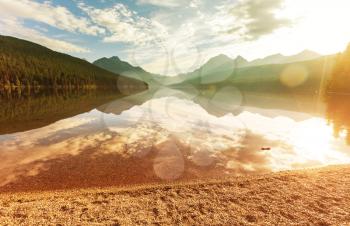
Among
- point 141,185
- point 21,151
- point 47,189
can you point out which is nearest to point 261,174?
point 141,185

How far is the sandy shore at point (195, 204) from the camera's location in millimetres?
8984

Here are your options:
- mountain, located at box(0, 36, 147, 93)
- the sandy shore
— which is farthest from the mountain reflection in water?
mountain, located at box(0, 36, 147, 93)

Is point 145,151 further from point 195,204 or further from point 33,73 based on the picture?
point 33,73

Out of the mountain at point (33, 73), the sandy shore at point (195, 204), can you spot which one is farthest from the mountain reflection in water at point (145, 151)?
the mountain at point (33, 73)

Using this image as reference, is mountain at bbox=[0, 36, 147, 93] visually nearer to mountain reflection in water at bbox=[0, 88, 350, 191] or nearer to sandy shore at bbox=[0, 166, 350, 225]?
mountain reflection in water at bbox=[0, 88, 350, 191]

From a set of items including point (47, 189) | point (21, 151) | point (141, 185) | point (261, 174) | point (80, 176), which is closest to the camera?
point (47, 189)

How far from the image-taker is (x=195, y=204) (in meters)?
10.4

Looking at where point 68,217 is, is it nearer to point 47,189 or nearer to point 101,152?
point 47,189

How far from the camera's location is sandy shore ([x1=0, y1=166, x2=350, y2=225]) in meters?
8.98

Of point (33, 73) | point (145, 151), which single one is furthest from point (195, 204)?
point (33, 73)

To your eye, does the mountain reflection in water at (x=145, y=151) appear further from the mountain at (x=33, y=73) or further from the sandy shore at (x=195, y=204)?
the mountain at (x=33, y=73)

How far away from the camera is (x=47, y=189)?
1191cm

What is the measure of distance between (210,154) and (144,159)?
17.6ft

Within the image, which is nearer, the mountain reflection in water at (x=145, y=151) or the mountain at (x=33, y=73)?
the mountain reflection in water at (x=145, y=151)
